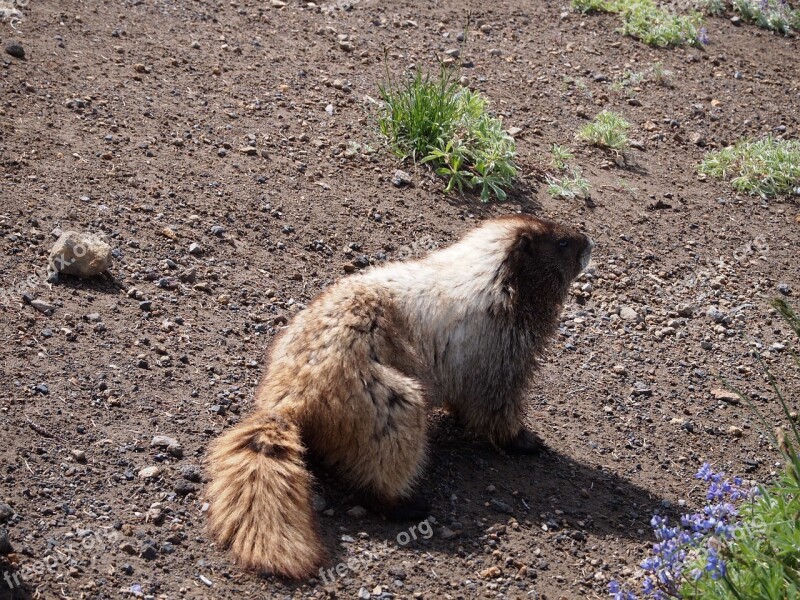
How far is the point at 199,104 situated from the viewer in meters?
8.06

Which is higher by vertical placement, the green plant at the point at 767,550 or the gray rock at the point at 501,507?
the green plant at the point at 767,550

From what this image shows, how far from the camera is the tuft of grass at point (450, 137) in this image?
306 inches

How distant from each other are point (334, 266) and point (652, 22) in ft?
18.7

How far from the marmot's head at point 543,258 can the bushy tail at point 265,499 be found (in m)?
1.72

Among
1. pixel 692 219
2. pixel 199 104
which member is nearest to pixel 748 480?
pixel 692 219

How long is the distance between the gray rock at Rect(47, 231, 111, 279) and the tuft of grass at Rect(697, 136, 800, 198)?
5539 millimetres

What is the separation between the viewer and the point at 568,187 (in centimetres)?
800

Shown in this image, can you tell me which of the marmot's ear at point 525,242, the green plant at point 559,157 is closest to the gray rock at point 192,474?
the marmot's ear at point 525,242

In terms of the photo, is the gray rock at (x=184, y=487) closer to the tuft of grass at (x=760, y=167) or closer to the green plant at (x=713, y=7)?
the tuft of grass at (x=760, y=167)

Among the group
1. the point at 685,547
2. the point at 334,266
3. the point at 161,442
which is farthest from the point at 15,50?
the point at 685,547

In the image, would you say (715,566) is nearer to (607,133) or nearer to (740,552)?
(740,552)

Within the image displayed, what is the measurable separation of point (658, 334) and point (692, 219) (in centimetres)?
171

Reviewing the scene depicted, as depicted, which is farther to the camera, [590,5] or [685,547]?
[590,5]

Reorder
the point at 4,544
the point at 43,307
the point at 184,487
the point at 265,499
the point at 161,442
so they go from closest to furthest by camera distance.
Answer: the point at 4,544, the point at 265,499, the point at 184,487, the point at 161,442, the point at 43,307
